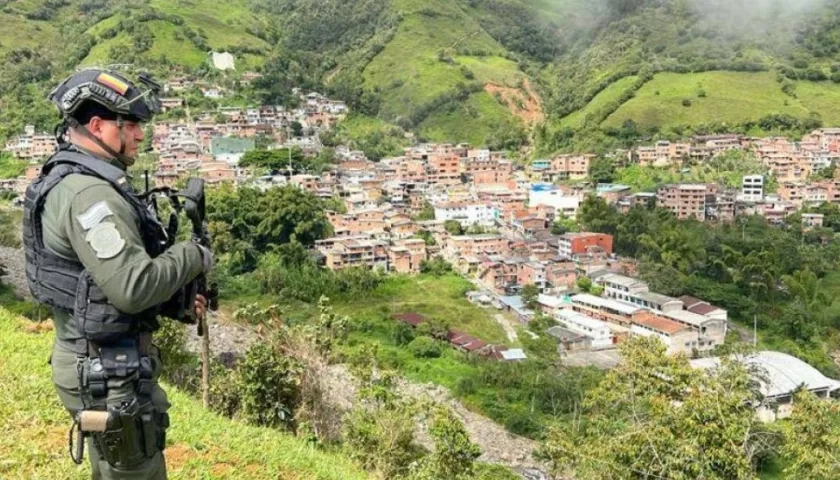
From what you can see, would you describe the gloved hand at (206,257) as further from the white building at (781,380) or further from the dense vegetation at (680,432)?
the white building at (781,380)

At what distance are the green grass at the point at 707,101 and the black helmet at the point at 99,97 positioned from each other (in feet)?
170

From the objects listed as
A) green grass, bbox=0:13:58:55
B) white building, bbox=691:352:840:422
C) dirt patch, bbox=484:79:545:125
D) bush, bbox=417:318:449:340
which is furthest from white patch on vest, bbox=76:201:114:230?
green grass, bbox=0:13:58:55

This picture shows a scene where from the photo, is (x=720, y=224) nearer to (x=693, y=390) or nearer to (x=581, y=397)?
(x=581, y=397)

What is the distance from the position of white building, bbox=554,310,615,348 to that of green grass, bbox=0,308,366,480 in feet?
63.1

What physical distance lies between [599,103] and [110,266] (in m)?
58.0

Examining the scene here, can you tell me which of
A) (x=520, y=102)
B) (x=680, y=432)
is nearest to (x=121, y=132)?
(x=680, y=432)

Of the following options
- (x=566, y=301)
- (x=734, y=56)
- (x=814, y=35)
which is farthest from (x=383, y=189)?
(x=814, y=35)

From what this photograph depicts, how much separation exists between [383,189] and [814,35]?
53.1 meters

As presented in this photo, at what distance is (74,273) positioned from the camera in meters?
1.86

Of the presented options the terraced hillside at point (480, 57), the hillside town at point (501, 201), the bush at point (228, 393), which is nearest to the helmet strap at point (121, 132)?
the bush at point (228, 393)

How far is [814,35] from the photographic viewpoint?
215 ft

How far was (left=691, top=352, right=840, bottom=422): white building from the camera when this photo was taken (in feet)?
56.3

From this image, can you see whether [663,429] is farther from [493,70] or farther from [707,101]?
[493,70]

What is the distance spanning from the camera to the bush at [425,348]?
20172mm
